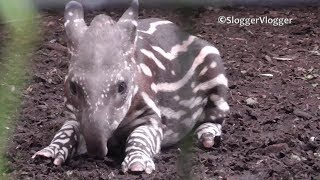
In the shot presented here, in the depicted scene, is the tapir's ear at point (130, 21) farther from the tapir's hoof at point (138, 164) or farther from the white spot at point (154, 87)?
the tapir's hoof at point (138, 164)

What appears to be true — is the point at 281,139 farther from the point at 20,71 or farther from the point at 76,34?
the point at 20,71

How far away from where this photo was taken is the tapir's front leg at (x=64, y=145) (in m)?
3.03

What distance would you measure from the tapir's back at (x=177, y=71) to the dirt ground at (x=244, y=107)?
106 millimetres

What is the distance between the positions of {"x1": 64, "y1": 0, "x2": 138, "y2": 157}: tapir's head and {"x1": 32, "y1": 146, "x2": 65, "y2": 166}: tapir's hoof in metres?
0.17

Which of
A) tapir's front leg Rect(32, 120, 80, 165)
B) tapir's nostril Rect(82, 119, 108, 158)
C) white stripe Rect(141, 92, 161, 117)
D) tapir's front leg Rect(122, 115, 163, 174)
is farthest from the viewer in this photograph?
white stripe Rect(141, 92, 161, 117)

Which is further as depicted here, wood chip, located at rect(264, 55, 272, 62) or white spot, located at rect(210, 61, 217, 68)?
wood chip, located at rect(264, 55, 272, 62)

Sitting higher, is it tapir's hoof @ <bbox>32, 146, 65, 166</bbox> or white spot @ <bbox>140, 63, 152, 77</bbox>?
white spot @ <bbox>140, 63, 152, 77</bbox>

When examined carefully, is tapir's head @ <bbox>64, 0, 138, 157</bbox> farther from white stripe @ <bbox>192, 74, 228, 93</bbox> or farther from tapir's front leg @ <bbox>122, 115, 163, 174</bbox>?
white stripe @ <bbox>192, 74, 228, 93</bbox>

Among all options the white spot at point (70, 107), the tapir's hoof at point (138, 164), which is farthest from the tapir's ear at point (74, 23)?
the tapir's hoof at point (138, 164)

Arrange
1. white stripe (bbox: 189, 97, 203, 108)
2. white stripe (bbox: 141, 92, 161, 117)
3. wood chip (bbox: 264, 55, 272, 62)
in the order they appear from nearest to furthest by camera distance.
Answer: white stripe (bbox: 141, 92, 161, 117) → white stripe (bbox: 189, 97, 203, 108) → wood chip (bbox: 264, 55, 272, 62)

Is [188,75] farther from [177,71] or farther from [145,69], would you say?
[145,69]

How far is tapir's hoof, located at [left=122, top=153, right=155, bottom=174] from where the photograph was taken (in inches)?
114
